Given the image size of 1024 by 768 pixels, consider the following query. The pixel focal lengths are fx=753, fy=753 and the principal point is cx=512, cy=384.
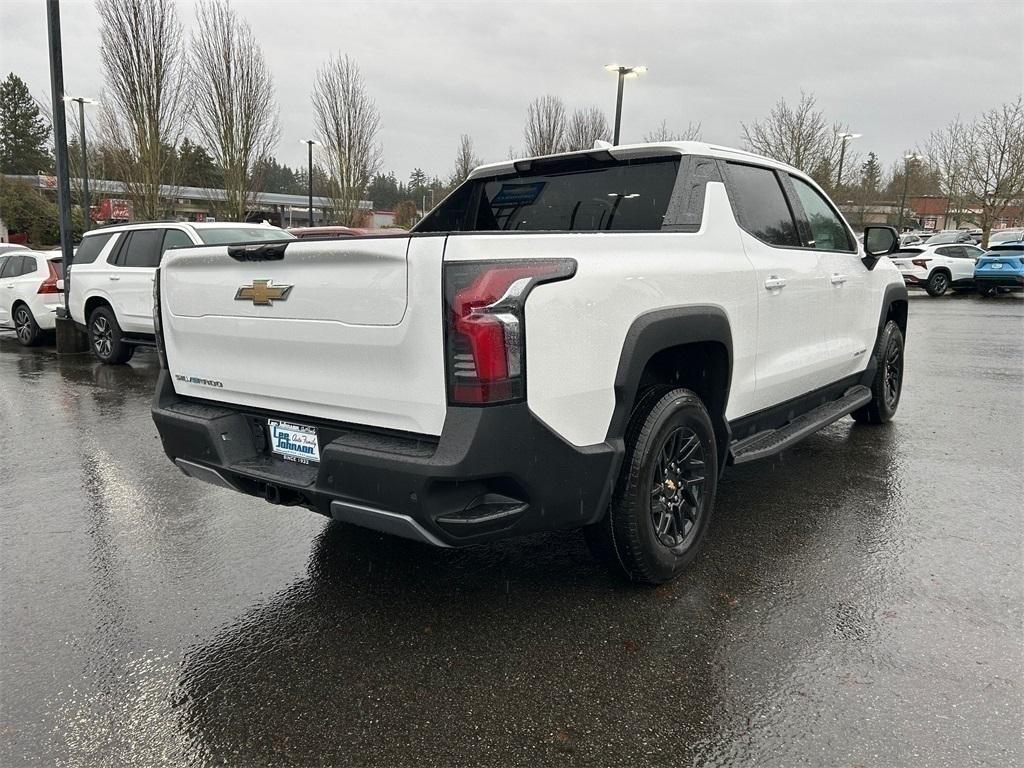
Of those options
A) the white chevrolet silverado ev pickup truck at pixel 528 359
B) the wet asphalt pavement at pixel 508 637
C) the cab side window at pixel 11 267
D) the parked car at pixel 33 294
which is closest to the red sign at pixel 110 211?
the cab side window at pixel 11 267

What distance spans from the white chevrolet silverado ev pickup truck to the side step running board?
0.02m

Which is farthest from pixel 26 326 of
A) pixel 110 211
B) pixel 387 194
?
pixel 387 194

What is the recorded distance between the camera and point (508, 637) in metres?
2.92

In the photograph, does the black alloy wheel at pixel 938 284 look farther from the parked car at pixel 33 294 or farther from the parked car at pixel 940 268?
the parked car at pixel 33 294

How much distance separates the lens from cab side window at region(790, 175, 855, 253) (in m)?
4.68

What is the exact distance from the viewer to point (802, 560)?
143 inches

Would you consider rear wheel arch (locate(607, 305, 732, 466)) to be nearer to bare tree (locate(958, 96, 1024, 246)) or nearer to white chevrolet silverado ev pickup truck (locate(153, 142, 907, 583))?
white chevrolet silverado ev pickup truck (locate(153, 142, 907, 583))

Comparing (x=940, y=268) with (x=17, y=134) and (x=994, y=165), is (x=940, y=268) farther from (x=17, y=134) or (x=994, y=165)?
(x=17, y=134)

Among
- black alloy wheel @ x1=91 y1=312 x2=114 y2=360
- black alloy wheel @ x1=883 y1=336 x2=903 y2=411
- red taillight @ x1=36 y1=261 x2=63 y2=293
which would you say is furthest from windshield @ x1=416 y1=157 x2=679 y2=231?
red taillight @ x1=36 y1=261 x2=63 y2=293

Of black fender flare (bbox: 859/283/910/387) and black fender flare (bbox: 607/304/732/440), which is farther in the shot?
black fender flare (bbox: 859/283/910/387)

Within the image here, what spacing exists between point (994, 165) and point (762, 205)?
37643 mm

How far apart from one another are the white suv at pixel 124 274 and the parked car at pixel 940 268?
19.7 meters

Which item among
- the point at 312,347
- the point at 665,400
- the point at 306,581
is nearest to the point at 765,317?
the point at 665,400

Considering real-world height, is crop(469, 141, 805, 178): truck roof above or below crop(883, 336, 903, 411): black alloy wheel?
above
